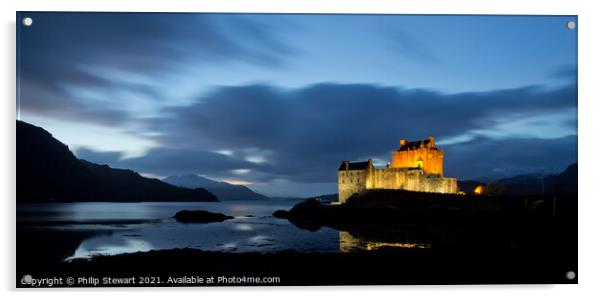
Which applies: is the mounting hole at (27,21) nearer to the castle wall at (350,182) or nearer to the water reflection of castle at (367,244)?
the water reflection of castle at (367,244)

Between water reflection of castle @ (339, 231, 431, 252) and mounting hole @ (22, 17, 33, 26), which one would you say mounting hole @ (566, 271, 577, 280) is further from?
mounting hole @ (22, 17, 33, 26)

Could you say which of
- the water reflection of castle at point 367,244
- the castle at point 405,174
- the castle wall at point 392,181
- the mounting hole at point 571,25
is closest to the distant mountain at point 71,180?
the water reflection of castle at point 367,244

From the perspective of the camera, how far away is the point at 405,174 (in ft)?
103

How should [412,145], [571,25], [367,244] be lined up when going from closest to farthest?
[571,25] → [367,244] → [412,145]

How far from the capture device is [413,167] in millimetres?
31938

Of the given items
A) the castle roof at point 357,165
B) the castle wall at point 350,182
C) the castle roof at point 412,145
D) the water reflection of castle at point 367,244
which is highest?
the castle roof at point 412,145

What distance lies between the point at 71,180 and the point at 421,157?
30605 mm

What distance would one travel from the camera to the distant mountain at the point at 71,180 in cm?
1005

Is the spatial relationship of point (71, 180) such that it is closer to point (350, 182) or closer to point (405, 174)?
point (350, 182)

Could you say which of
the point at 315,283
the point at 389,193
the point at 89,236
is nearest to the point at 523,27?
the point at 315,283

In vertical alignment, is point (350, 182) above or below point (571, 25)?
below

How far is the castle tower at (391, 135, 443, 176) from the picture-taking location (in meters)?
32.6

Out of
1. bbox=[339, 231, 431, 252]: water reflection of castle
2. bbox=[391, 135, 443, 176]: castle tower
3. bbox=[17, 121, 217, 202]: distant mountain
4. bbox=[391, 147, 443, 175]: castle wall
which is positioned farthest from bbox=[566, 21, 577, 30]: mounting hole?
bbox=[391, 147, 443, 175]: castle wall

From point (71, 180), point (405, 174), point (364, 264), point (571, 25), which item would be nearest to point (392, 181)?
point (405, 174)
